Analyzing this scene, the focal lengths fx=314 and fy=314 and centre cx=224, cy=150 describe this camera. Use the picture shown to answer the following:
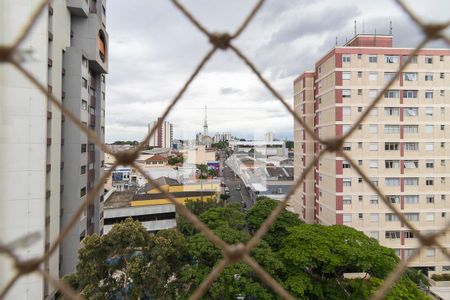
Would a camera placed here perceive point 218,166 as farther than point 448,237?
Yes

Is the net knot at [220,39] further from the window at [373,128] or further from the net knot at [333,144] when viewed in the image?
the window at [373,128]

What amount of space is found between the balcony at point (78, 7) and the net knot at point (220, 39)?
6278 millimetres

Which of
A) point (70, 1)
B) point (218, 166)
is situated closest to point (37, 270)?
point (70, 1)

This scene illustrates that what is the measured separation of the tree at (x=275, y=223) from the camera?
6.84 m

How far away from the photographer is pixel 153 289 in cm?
395

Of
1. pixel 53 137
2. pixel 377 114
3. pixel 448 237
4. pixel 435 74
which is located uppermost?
pixel 435 74

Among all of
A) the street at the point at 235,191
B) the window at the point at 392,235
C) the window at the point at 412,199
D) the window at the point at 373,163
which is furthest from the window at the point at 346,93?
the street at the point at 235,191

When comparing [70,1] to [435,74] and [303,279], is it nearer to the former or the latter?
[303,279]

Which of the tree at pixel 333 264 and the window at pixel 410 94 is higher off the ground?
the window at pixel 410 94

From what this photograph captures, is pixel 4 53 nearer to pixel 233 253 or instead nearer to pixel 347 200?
pixel 233 253

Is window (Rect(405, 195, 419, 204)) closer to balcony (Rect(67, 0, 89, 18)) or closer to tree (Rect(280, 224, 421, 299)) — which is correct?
tree (Rect(280, 224, 421, 299))

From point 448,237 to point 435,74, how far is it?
162 inches

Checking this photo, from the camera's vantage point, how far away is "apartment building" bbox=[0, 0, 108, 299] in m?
3.53

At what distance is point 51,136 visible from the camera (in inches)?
192
